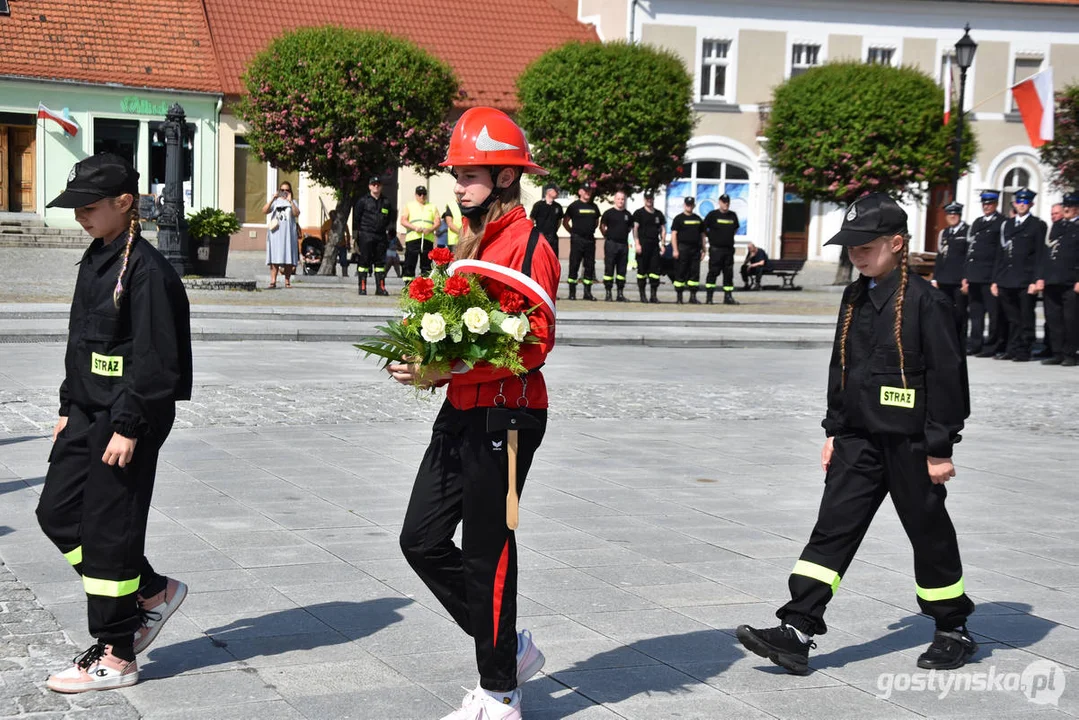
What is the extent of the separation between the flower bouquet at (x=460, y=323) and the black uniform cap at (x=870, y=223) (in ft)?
4.29

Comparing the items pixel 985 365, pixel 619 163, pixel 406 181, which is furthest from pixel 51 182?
pixel 985 365

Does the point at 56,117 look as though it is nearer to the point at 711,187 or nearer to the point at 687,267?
the point at 711,187

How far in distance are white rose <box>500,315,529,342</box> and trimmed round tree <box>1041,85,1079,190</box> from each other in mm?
26402

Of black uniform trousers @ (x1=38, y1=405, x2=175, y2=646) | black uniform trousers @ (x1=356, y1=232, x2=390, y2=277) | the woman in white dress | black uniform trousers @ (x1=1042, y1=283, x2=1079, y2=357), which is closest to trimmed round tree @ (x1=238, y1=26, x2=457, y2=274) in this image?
the woman in white dress

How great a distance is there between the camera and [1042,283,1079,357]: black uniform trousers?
54.9ft

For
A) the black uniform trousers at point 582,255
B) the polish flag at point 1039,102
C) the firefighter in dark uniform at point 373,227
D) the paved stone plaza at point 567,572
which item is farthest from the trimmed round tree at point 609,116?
the paved stone plaza at point 567,572

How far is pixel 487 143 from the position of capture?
14.0ft

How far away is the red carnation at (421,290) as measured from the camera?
4266 mm

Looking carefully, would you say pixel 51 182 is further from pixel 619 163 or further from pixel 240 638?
pixel 240 638

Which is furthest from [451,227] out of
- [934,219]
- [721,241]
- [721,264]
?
[934,219]

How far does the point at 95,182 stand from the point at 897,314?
2.82 metres

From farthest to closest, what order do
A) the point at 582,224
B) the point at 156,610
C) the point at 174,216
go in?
1. the point at 174,216
2. the point at 582,224
3. the point at 156,610

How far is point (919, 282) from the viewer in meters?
5.10

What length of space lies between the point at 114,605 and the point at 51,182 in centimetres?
3497
